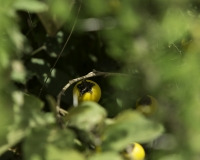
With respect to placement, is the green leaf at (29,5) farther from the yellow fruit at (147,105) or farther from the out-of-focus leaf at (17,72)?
the yellow fruit at (147,105)

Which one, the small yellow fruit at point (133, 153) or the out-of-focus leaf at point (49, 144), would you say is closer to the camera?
the out-of-focus leaf at point (49, 144)

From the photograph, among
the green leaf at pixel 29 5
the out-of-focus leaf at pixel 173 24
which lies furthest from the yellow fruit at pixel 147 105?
the green leaf at pixel 29 5

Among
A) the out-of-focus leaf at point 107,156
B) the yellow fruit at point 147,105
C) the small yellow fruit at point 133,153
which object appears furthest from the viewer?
the yellow fruit at point 147,105

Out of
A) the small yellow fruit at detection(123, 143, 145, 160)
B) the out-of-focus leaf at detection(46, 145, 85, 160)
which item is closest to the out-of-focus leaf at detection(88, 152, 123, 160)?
the out-of-focus leaf at detection(46, 145, 85, 160)

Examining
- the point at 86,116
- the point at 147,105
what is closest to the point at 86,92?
the point at 147,105

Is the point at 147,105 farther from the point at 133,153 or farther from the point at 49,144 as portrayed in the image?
the point at 49,144

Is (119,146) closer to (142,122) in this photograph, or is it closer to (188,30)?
(142,122)
